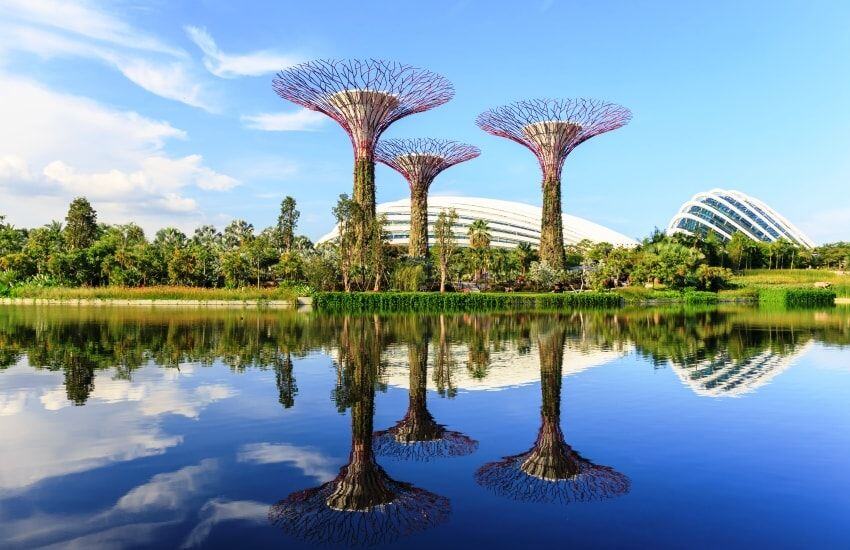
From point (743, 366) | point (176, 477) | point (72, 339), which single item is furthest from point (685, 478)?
point (72, 339)

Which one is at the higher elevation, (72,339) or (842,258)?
(842,258)

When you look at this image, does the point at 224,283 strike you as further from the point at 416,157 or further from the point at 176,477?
the point at 176,477

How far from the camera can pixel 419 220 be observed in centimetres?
7062

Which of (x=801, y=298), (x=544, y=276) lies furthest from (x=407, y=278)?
(x=801, y=298)

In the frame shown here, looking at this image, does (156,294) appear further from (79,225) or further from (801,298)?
(801,298)

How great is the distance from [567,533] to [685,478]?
8.69 feet

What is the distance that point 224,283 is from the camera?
63.9 m

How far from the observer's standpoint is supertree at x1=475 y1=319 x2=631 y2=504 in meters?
8.04

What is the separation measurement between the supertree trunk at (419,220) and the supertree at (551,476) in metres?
59.5

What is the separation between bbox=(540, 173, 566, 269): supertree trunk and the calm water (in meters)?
47.4

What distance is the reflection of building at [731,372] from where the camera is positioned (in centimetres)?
1513

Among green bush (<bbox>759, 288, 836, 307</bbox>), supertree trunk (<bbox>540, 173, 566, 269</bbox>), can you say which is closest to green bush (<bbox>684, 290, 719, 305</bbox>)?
green bush (<bbox>759, 288, 836, 307</bbox>)

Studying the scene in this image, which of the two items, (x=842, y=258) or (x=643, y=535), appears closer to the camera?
(x=643, y=535)

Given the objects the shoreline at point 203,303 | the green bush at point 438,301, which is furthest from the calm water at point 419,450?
the shoreline at point 203,303
